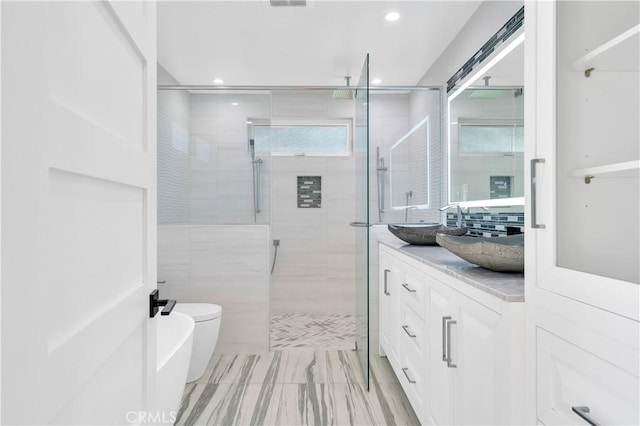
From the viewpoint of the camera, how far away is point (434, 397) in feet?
5.19

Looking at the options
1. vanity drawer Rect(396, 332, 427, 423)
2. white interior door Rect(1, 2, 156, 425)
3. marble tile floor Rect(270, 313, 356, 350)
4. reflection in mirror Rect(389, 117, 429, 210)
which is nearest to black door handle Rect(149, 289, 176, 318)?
white interior door Rect(1, 2, 156, 425)

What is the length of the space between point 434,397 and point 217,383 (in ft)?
4.82

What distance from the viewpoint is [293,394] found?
2.27 m

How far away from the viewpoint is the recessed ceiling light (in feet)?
8.03

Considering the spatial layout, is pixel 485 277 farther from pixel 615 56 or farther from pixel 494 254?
pixel 615 56

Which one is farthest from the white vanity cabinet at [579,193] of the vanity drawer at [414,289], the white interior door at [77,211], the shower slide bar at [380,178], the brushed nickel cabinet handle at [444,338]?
the shower slide bar at [380,178]

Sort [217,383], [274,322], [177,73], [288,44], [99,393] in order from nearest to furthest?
1. [99,393]
2. [217,383]
3. [288,44]
4. [177,73]
5. [274,322]

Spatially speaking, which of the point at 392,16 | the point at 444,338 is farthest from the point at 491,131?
the point at 444,338

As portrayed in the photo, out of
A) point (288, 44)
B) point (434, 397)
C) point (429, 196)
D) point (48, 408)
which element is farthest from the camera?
point (429, 196)

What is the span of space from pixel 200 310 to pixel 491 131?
222 centimetres

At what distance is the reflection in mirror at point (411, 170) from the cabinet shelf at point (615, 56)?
2290 millimetres

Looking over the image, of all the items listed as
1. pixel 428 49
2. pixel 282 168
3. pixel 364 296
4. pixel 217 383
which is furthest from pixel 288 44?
pixel 217 383

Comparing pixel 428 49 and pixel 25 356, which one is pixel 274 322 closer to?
pixel 428 49

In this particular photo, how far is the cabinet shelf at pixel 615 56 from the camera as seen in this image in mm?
796
